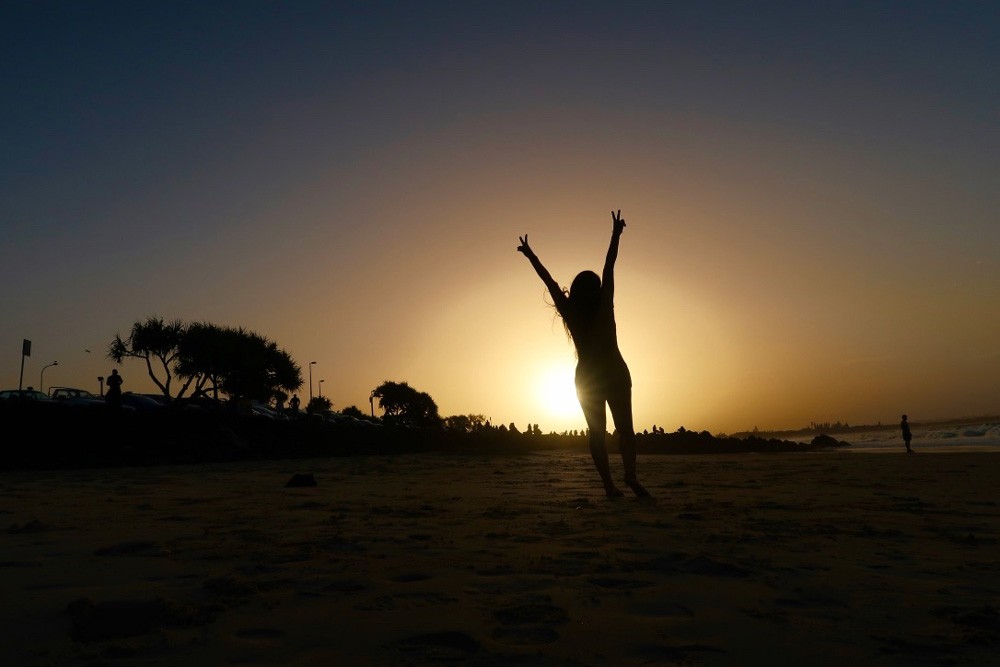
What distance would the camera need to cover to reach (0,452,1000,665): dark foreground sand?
1.95 meters

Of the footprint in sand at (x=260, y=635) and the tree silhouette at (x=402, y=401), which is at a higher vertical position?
the tree silhouette at (x=402, y=401)

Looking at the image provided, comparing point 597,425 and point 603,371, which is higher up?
point 603,371

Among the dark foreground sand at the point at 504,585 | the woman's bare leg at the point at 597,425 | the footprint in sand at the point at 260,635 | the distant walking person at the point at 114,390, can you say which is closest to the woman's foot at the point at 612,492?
the woman's bare leg at the point at 597,425

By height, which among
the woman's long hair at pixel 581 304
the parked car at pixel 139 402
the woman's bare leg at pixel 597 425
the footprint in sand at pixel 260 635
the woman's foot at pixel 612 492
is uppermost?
the parked car at pixel 139 402

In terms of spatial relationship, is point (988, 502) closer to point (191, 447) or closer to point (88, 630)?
point (88, 630)

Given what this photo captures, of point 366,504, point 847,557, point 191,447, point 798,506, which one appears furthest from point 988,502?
point 191,447

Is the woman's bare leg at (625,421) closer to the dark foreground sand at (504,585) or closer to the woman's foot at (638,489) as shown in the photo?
the woman's foot at (638,489)

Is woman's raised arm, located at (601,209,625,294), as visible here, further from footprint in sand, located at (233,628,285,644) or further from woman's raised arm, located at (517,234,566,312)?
footprint in sand, located at (233,628,285,644)

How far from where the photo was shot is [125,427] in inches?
775

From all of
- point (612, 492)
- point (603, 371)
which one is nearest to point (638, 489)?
point (612, 492)

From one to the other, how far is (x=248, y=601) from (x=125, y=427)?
20.2m

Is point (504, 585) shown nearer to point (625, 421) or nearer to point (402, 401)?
point (625, 421)

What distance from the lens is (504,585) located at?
8.82 ft

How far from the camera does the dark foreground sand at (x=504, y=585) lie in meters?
1.95
